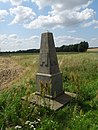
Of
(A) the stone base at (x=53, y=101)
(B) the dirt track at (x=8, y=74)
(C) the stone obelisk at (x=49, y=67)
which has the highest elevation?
(C) the stone obelisk at (x=49, y=67)

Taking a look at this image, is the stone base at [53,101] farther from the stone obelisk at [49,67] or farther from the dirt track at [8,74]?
the dirt track at [8,74]

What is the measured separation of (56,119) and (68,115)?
40cm

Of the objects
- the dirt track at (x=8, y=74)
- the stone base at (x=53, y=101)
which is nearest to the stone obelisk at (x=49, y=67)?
the stone base at (x=53, y=101)

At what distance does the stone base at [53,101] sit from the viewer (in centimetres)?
578

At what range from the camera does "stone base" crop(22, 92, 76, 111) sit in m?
5.78

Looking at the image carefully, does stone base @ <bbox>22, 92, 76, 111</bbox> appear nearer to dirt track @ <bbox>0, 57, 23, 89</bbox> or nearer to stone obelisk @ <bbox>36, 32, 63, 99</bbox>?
stone obelisk @ <bbox>36, 32, 63, 99</bbox>

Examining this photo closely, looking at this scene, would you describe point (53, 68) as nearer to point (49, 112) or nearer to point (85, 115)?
point (49, 112)

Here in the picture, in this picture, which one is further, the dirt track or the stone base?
the dirt track

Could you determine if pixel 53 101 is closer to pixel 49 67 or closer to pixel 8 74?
pixel 49 67

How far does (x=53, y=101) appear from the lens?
628cm

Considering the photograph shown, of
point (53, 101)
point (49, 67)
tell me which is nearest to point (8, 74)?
point (49, 67)

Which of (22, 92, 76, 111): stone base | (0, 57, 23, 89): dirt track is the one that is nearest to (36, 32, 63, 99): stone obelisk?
(22, 92, 76, 111): stone base

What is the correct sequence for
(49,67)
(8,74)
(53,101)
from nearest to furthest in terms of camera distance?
(53,101), (49,67), (8,74)

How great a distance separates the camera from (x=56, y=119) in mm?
5160
